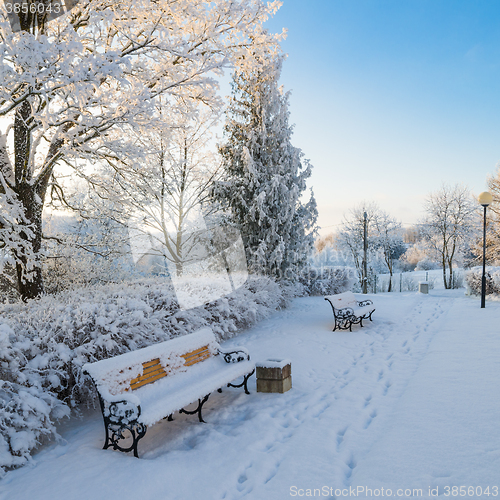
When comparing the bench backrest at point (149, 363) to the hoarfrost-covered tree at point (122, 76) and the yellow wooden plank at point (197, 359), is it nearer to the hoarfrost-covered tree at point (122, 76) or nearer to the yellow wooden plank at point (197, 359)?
the yellow wooden plank at point (197, 359)

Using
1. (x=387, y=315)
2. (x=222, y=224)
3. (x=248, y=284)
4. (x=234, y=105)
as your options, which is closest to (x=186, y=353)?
(x=248, y=284)

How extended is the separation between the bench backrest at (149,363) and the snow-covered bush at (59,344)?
0.62 m

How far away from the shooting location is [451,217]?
95.2 feet

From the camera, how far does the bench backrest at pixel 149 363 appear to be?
3.20 meters

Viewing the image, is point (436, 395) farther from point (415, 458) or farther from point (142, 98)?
point (142, 98)

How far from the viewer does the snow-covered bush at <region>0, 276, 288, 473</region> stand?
2.99 m

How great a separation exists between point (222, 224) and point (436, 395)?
9293 mm

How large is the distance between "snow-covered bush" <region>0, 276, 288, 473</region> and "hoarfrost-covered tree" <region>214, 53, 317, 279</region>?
568 cm

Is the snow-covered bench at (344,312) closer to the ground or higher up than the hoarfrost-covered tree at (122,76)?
closer to the ground

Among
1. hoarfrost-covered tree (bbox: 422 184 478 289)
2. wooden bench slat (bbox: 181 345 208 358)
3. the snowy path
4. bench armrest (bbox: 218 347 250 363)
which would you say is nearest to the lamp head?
the snowy path

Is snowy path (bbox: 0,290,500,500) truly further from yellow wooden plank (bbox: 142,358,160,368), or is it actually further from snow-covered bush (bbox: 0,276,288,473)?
yellow wooden plank (bbox: 142,358,160,368)

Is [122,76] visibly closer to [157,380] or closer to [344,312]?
[157,380]

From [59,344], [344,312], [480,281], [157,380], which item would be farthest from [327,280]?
[59,344]

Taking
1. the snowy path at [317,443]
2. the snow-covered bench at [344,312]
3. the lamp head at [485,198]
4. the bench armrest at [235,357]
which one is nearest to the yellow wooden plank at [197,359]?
the bench armrest at [235,357]
